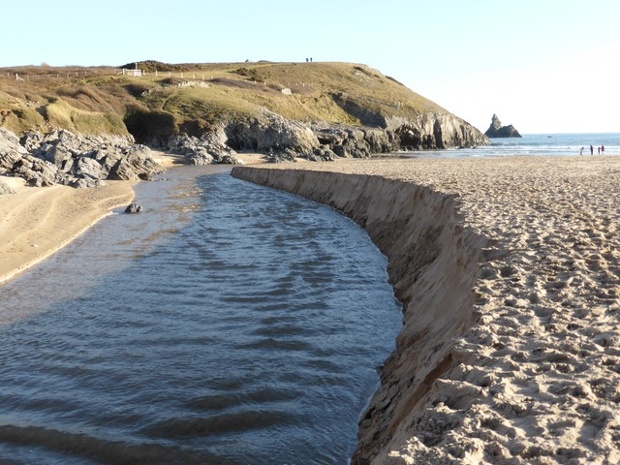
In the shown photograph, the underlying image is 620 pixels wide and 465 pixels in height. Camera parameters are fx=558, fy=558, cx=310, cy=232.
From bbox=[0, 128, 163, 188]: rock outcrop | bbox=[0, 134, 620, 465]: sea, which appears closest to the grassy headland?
bbox=[0, 128, 163, 188]: rock outcrop

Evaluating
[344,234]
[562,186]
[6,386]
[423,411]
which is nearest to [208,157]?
[344,234]

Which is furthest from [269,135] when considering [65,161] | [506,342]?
[506,342]

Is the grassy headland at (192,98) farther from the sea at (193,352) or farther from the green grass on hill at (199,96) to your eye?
the sea at (193,352)

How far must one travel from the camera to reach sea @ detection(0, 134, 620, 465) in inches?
265

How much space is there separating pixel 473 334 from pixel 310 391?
2.76 m

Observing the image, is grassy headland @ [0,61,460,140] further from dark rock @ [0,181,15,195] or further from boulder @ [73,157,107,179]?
dark rock @ [0,181,15,195]

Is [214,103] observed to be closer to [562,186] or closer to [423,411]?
[562,186]

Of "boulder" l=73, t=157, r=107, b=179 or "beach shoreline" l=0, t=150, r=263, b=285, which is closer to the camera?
"beach shoreline" l=0, t=150, r=263, b=285

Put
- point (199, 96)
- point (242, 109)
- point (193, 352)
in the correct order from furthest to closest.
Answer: point (199, 96)
point (242, 109)
point (193, 352)

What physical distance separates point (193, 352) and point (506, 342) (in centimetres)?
544

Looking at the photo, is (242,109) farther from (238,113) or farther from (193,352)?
(193,352)

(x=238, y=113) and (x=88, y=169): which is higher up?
(x=238, y=113)

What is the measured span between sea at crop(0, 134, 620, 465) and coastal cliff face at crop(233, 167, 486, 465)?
43 cm

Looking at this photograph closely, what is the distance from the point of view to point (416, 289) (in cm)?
1165
